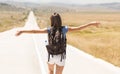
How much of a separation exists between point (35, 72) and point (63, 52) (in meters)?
4.64

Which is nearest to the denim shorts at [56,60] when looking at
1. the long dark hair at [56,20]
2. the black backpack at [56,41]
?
the black backpack at [56,41]

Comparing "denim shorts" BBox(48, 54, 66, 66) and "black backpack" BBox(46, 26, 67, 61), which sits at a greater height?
"black backpack" BBox(46, 26, 67, 61)

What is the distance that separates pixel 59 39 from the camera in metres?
5.72

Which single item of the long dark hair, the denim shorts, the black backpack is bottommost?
the denim shorts

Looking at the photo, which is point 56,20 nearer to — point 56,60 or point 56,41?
point 56,41

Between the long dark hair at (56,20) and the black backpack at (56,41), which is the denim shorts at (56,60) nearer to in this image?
the black backpack at (56,41)

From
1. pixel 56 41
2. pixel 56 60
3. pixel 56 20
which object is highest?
pixel 56 20

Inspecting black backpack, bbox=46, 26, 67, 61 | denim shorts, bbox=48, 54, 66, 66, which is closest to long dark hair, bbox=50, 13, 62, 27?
black backpack, bbox=46, 26, 67, 61

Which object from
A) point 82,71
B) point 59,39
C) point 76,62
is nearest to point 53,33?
point 59,39

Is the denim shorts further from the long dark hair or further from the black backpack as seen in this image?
the long dark hair

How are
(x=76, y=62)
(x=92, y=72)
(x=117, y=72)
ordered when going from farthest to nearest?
→ (x=76, y=62), (x=92, y=72), (x=117, y=72)

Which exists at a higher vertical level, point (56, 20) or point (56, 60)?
point (56, 20)

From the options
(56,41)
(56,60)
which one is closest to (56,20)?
(56,41)

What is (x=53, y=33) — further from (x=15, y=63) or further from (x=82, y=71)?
(x=15, y=63)
